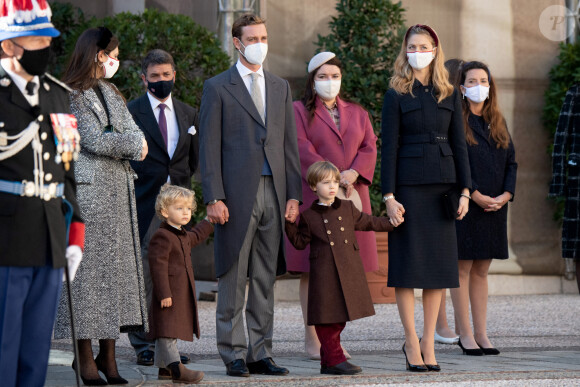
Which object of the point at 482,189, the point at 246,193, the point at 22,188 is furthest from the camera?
the point at 482,189

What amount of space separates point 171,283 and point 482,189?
8.38ft

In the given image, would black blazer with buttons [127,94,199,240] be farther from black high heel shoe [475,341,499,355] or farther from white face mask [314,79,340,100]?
black high heel shoe [475,341,499,355]

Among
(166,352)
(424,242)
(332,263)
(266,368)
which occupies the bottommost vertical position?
(266,368)

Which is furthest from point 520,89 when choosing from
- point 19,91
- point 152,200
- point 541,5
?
point 19,91

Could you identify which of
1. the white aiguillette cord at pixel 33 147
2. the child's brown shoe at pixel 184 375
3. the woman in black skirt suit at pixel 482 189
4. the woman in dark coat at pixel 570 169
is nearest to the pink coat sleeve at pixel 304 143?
the woman in black skirt suit at pixel 482 189

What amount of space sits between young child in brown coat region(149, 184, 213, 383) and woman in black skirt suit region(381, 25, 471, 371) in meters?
1.21

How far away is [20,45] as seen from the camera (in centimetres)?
452

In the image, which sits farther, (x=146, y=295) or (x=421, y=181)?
(x=146, y=295)

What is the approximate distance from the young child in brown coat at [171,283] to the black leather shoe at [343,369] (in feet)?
2.57

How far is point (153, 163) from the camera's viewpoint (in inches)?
293

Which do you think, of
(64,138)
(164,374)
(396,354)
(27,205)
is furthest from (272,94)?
(27,205)

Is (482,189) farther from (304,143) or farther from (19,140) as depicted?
(19,140)

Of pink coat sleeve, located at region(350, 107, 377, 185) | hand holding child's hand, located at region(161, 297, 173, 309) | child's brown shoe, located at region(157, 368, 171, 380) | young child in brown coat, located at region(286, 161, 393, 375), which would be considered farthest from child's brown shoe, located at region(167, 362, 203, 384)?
pink coat sleeve, located at region(350, 107, 377, 185)

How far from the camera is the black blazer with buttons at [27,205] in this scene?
14.7 feet
